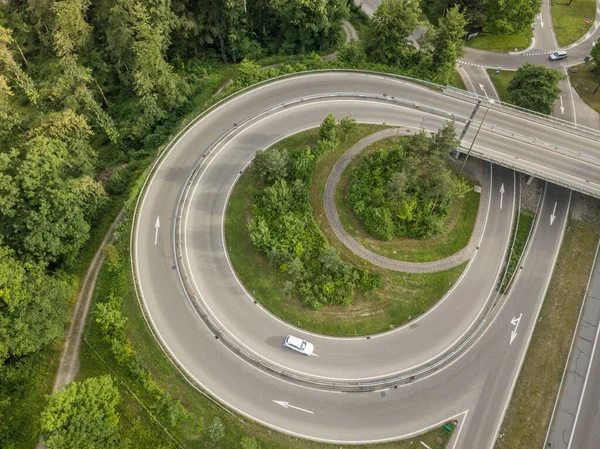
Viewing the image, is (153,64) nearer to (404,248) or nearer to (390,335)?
(404,248)

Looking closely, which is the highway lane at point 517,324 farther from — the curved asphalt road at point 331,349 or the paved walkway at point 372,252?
the paved walkway at point 372,252

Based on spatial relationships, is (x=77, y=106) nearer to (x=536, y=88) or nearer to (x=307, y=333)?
(x=307, y=333)

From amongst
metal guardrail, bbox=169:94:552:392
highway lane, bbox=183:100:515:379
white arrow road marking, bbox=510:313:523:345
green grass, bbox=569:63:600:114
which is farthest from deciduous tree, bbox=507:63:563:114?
white arrow road marking, bbox=510:313:523:345

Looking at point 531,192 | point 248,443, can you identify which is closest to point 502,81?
point 531,192

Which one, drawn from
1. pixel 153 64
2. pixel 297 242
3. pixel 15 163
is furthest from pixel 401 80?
pixel 15 163

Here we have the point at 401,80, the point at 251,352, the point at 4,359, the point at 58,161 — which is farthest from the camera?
the point at 401,80

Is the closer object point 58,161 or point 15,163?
point 15,163

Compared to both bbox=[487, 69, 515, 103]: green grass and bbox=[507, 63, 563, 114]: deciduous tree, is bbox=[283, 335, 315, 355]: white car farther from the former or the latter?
bbox=[487, 69, 515, 103]: green grass
